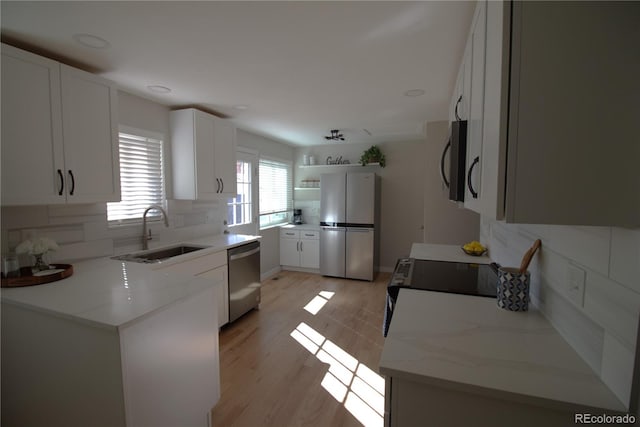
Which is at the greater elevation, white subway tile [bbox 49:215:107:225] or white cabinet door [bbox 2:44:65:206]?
white cabinet door [bbox 2:44:65:206]

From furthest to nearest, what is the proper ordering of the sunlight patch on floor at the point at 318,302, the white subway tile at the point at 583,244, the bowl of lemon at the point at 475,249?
the sunlight patch on floor at the point at 318,302, the bowl of lemon at the point at 475,249, the white subway tile at the point at 583,244

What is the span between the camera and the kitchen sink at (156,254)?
2.32m

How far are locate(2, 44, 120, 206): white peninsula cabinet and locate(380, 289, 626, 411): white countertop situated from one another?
2185 mm

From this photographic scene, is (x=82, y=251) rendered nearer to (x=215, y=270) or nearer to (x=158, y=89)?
(x=215, y=270)

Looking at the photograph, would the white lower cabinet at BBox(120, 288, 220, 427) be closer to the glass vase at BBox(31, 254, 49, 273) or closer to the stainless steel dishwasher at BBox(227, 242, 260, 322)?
the glass vase at BBox(31, 254, 49, 273)

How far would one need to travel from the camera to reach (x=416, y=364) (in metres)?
0.85

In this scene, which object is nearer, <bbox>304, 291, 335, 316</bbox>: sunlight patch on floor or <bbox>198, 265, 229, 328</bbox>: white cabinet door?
<bbox>198, 265, 229, 328</bbox>: white cabinet door

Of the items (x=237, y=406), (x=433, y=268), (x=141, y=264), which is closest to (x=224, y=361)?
(x=237, y=406)

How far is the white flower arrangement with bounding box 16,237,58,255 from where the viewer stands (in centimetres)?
163

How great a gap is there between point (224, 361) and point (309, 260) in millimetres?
2650

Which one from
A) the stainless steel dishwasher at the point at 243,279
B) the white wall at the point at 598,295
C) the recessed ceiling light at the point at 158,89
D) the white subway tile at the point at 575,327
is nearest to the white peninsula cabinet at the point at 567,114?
the white wall at the point at 598,295

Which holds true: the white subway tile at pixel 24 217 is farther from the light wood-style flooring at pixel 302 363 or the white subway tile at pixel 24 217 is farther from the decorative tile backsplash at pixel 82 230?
the light wood-style flooring at pixel 302 363

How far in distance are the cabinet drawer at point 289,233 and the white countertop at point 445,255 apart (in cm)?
277

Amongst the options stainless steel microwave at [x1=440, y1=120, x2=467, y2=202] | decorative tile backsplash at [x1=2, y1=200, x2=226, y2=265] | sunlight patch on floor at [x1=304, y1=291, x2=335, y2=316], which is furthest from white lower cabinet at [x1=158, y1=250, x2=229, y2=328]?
stainless steel microwave at [x1=440, y1=120, x2=467, y2=202]
